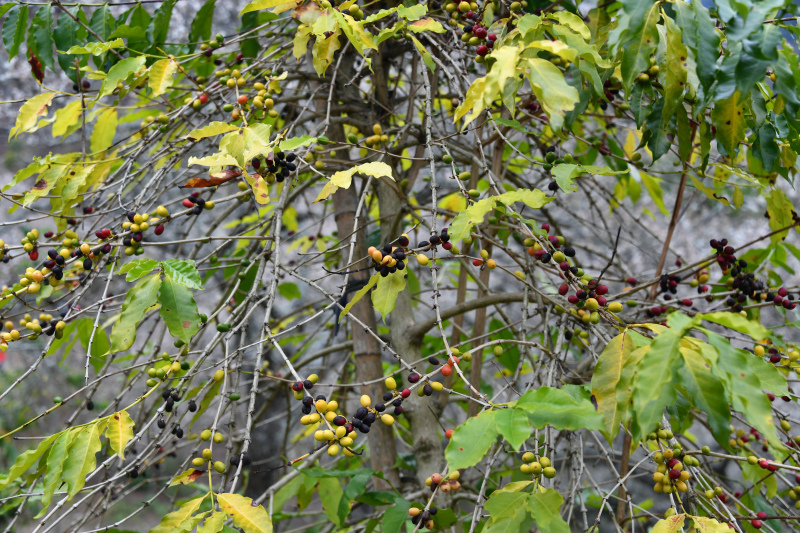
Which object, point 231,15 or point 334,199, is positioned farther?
point 231,15

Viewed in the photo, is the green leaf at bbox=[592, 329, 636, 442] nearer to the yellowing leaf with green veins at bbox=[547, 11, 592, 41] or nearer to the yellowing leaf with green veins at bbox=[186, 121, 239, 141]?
the yellowing leaf with green veins at bbox=[547, 11, 592, 41]

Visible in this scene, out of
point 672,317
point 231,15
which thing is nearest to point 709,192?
point 672,317

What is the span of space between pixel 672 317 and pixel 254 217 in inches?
62.6

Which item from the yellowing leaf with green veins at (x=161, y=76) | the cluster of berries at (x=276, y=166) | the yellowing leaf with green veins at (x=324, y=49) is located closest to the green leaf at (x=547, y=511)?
the cluster of berries at (x=276, y=166)

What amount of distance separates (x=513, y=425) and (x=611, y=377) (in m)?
0.19

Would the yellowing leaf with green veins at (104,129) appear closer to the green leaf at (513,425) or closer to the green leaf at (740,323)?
the green leaf at (513,425)

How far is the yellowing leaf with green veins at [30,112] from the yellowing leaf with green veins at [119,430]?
0.81 m

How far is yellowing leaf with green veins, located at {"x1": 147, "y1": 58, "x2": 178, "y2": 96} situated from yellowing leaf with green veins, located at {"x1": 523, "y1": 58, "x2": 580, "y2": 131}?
0.84 m

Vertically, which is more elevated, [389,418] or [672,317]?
[672,317]

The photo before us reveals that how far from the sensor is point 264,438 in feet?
11.3

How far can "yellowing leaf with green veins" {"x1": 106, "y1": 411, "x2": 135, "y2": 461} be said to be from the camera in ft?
2.96

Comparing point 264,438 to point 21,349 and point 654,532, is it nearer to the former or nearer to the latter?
point 21,349

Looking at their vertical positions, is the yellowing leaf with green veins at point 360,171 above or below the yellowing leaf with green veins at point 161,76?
below

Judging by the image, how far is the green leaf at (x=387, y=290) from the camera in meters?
0.96
